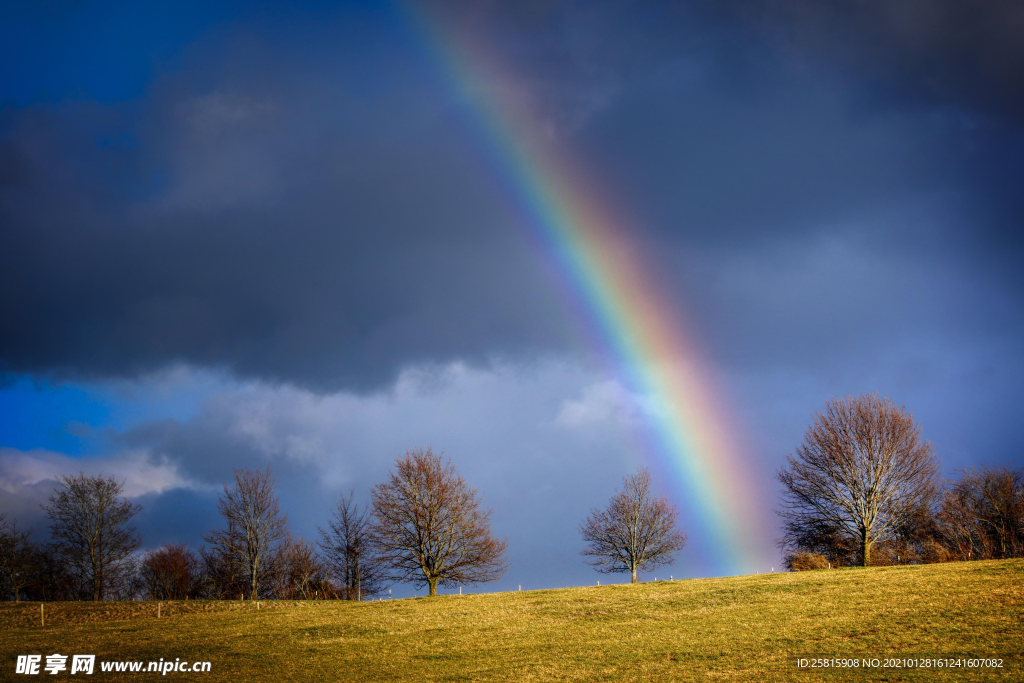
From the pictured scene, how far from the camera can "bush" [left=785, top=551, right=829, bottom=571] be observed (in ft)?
166

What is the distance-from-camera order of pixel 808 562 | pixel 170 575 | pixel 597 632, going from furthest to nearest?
1. pixel 170 575
2. pixel 808 562
3. pixel 597 632

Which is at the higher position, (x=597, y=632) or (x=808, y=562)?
(x=808, y=562)

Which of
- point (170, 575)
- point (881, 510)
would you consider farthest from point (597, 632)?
point (170, 575)

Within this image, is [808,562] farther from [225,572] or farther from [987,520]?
[225,572]

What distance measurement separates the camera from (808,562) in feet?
169

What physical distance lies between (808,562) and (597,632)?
34.5m

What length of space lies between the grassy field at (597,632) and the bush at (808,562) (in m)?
15.2

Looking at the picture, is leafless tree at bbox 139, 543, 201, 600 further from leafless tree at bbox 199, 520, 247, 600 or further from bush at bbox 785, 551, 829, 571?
bush at bbox 785, 551, 829, 571

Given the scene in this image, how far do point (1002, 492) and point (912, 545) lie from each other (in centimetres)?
1104

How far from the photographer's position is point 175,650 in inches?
885

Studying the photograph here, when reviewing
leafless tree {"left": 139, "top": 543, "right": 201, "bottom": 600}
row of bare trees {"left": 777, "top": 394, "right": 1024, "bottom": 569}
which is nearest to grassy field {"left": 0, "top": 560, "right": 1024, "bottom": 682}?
row of bare trees {"left": 777, "top": 394, "right": 1024, "bottom": 569}

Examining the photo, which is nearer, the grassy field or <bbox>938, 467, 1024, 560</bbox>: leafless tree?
the grassy field

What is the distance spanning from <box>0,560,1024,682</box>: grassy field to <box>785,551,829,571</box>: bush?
15180 mm

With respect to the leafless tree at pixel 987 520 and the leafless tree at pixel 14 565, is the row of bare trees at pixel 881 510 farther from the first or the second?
the leafless tree at pixel 14 565
